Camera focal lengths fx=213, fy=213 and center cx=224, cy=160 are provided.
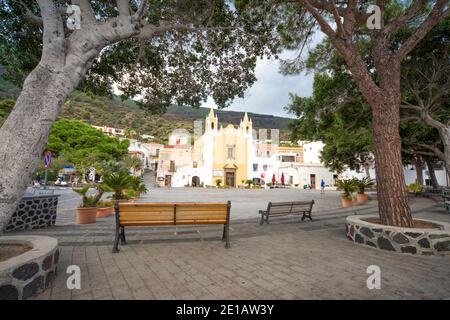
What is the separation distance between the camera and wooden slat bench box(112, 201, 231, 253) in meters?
4.37

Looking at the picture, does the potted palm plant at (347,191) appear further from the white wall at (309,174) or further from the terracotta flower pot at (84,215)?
the white wall at (309,174)

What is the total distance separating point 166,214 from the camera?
15.0 feet

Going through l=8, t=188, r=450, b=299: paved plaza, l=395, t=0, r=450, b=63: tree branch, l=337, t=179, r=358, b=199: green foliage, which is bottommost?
l=8, t=188, r=450, b=299: paved plaza

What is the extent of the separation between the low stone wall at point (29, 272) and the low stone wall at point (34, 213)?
162 inches

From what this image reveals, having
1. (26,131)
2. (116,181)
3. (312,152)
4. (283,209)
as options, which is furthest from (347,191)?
(312,152)

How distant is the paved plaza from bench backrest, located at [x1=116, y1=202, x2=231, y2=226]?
0.58 meters

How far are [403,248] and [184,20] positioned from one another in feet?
27.4

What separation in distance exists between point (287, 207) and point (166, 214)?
4.73m

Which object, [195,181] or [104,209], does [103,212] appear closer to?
[104,209]

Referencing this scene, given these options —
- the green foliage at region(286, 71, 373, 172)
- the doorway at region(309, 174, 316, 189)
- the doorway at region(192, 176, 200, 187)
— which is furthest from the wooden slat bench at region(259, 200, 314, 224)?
the doorway at region(309, 174, 316, 189)

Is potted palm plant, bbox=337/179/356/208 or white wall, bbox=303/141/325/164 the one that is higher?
white wall, bbox=303/141/325/164

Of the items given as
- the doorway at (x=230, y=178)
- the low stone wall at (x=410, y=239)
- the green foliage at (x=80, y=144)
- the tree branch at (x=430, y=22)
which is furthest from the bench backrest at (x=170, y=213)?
the green foliage at (x=80, y=144)

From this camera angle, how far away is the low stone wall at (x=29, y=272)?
2.32 m

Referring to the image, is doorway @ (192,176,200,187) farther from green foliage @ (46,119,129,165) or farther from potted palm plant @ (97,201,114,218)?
potted palm plant @ (97,201,114,218)
